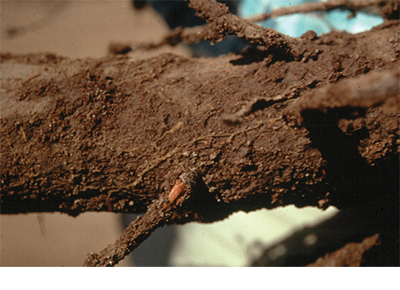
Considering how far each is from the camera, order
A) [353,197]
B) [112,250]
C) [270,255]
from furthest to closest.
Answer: [270,255]
[353,197]
[112,250]

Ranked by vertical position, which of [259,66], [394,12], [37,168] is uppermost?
[394,12]

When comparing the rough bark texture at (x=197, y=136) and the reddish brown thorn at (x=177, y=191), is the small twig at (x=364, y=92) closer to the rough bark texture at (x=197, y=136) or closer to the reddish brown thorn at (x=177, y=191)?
the rough bark texture at (x=197, y=136)

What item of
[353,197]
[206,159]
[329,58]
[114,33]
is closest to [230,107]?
[206,159]

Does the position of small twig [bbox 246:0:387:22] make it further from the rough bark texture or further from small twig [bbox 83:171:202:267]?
Answer: small twig [bbox 83:171:202:267]

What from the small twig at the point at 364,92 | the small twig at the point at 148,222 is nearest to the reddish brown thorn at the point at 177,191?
the small twig at the point at 148,222

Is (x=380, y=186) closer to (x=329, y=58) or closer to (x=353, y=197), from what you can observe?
(x=353, y=197)

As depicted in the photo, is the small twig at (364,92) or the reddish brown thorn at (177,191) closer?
the small twig at (364,92)

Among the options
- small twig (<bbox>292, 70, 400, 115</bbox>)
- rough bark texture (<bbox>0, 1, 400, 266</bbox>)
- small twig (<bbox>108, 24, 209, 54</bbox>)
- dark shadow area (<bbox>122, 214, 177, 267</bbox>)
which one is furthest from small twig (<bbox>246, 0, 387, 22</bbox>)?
dark shadow area (<bbox>122, 214, 177, 267</bbox>)

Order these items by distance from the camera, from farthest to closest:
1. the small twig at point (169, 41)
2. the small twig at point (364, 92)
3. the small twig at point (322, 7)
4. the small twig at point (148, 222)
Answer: the small twig at point (169, 41) → the small twig at point (322, 7) → the small twig at point (148, 222) → the small twig at point (364, 92)

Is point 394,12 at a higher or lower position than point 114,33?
lower
